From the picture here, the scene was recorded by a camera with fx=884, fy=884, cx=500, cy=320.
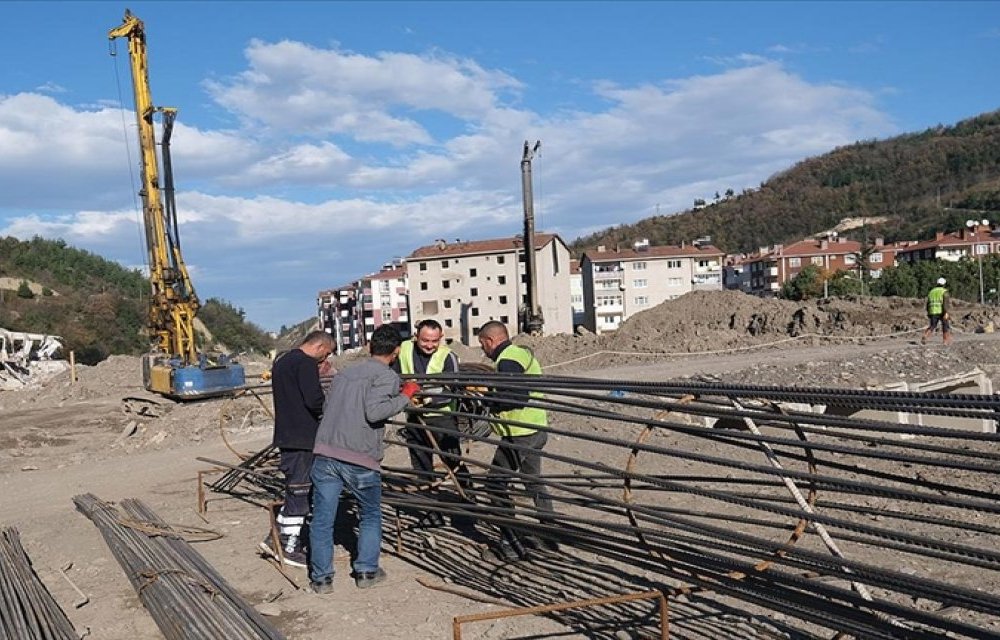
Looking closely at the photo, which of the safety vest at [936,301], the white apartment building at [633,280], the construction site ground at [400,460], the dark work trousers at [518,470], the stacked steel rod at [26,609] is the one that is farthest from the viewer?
the white apartment building at [633,280]

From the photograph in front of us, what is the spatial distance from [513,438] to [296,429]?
154 cm

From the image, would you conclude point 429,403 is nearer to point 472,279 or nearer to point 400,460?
point 400,460

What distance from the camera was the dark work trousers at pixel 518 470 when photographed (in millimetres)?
5738

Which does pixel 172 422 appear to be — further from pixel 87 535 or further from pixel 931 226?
pixel 931 226

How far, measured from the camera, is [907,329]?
88.4 feet

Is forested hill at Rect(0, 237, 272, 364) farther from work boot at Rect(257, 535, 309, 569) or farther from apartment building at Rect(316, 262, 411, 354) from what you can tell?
work boot at Rect(257, 535, 309, 569)

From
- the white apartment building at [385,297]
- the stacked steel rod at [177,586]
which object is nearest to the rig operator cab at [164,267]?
the stacked steel rod at [177,586]

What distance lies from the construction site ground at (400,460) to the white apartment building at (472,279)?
29407mm

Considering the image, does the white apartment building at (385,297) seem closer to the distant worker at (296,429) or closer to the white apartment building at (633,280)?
the white apartment building at (633,280)

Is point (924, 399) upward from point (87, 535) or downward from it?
upward

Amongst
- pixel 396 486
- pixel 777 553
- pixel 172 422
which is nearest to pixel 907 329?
pixel 172 422

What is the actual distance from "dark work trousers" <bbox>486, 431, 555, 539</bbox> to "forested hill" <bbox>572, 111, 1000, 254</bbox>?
107 meters

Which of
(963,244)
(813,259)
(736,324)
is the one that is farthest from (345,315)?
(736,324)

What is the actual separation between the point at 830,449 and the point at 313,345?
392cm
